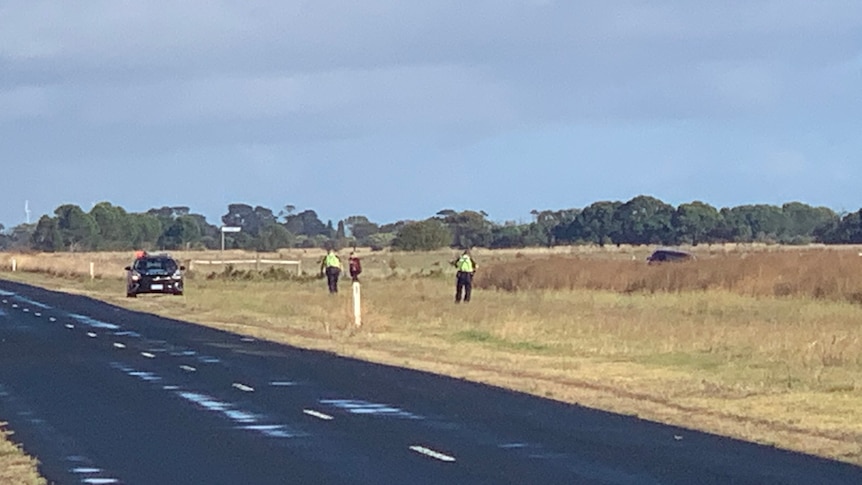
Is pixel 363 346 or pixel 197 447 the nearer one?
pixel 197 447

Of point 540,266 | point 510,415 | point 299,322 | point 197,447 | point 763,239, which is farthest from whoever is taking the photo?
point 763,239

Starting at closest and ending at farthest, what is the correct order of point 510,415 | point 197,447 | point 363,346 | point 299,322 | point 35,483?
point 35,483 < point 197,447 < point 510,415 < point 363,346 < point 299,322

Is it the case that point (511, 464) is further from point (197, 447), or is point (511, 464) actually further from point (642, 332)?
point (642, 332)

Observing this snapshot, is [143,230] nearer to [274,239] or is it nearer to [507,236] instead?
[274,239]

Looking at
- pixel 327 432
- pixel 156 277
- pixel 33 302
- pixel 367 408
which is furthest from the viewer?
pixel 156 277

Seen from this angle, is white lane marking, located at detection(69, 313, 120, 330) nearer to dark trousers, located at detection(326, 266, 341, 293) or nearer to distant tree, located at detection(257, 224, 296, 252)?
dark trousers, located at detection(326, 266, 341, 293)

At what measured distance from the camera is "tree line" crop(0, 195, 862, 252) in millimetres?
141125

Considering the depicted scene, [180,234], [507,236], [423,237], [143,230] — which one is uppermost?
[143,230]

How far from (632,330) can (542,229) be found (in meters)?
138

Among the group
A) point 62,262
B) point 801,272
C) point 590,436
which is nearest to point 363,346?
point 590,436

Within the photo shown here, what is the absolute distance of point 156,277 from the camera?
5297 centimetres

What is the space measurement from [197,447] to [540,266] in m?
41.0

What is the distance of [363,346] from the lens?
2870 centimetres

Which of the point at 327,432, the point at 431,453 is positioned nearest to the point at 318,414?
the point at 327,432
